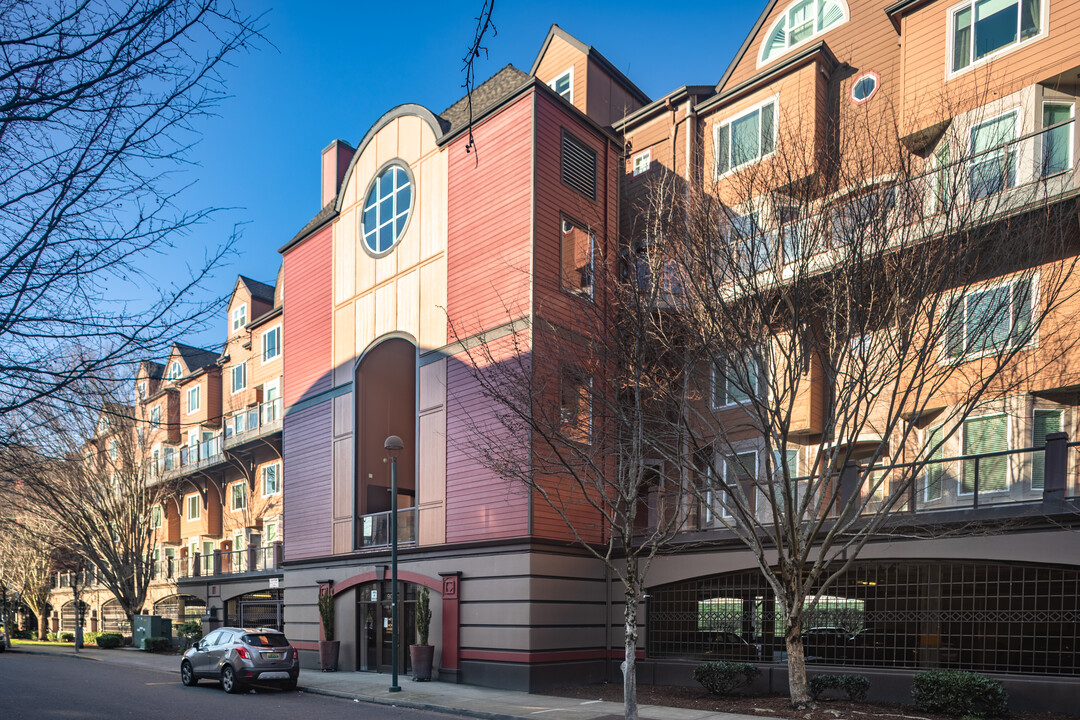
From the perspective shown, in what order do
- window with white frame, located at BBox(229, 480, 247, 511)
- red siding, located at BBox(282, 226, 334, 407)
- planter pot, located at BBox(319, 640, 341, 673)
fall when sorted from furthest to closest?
window with white frame, located at BBox(229, 480, 247, 511)
red siding, located at BBox(282, 226, 334, 407)
planter pot, located at BBox(319, 640, 341, 673)

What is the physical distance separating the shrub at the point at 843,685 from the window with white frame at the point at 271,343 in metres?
29.6

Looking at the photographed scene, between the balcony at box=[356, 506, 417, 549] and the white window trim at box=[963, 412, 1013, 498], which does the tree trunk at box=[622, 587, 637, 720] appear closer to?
the white window trim at box=[963, 412, 1013, 498]

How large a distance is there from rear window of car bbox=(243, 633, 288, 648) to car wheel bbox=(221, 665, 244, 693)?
736 millimetres

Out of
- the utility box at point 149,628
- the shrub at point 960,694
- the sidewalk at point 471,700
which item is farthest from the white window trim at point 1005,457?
the utility box at point 149,628

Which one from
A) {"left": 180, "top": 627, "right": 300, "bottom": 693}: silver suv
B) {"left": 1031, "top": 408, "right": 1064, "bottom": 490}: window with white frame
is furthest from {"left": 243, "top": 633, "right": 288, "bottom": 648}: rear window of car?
{"left": 1031, "top": 408, "right": 1064, "bottom": 490}: window with white frame

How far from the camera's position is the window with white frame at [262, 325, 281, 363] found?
38.6 meters

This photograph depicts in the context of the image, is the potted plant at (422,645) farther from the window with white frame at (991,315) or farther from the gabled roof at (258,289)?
the gabled roof at (258,289)

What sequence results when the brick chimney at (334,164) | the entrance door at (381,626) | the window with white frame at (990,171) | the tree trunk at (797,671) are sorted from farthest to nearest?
the brick chimney at (334,164) < the entrance door at (381,626) < the tree trunk at (797,671) < the window with white frame at (990,171)

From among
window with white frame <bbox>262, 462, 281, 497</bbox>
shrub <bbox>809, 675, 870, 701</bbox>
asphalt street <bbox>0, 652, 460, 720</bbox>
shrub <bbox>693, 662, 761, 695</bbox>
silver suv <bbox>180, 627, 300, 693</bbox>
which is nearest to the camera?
asphalt street <bbox>0, 652, 460, 720</bbox>

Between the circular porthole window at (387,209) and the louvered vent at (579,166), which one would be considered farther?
the circular porthole window at (387,209)

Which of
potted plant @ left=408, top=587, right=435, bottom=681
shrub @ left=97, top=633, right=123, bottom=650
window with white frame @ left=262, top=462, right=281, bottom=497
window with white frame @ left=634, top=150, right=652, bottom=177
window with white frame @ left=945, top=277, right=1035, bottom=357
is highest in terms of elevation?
window with white frame @ left=634, top=150, right=652, bottom=177

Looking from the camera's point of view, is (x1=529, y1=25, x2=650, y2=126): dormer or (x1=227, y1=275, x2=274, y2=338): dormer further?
(x1=227, y1=275, x2=274, y2=338): dormer

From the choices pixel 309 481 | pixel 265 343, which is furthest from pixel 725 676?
pixel 265 343

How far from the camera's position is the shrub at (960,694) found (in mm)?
13164
